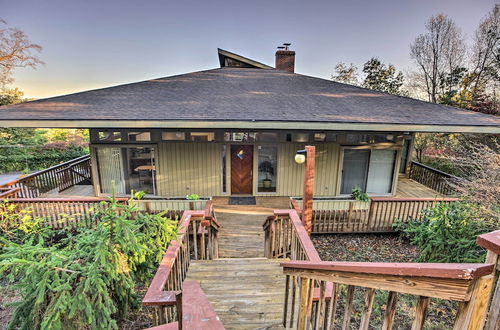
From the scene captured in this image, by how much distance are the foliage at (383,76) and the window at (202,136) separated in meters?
23.3

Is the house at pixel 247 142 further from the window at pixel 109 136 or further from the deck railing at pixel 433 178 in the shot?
the deck railing at pixel 433 178

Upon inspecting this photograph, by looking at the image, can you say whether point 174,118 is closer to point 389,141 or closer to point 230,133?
point 230,133

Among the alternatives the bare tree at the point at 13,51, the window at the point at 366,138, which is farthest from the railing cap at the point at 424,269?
the bare tree at the point at 13,51

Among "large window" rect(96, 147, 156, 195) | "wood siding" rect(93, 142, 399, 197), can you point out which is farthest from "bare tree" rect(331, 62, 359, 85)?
"large window" rect(96, 147, 156, 195)

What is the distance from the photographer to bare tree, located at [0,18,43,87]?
2116cm

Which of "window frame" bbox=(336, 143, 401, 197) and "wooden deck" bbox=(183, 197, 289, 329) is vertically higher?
"window frame" bbox=(336, 143, 401, 197)

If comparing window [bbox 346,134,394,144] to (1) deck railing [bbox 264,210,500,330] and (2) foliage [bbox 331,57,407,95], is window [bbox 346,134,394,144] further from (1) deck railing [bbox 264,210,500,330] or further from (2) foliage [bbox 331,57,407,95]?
(2) foliage [bbox 331,57,407,95]

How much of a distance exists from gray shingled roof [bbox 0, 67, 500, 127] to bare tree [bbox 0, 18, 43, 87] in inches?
870

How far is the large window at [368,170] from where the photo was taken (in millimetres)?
8188

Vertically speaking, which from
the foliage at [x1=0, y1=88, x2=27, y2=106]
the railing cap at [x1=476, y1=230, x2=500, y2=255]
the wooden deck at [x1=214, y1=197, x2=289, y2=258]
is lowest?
the wooden deck at [x1=214, y1=197, x2=289, y2=258]

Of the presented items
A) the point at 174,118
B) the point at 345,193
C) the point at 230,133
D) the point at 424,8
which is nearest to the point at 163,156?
the point at 174,118

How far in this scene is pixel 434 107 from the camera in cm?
864

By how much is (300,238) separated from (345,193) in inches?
224

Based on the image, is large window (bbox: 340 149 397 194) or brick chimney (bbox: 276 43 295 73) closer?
large window (bbox: 340 149 397 194)
